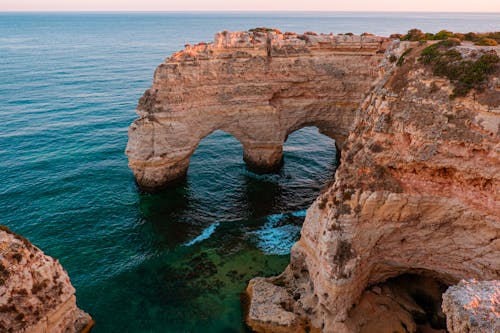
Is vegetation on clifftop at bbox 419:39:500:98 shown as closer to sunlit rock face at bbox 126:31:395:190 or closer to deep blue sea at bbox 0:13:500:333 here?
sunlit rock face at bbox 126:31:395:190

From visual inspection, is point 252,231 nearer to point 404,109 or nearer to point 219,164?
point 219,164

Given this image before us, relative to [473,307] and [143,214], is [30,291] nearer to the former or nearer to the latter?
[143,214]

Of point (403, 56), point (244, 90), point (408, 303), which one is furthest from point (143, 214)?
point (403, 56)

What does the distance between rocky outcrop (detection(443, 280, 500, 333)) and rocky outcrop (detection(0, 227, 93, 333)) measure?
17.2 m

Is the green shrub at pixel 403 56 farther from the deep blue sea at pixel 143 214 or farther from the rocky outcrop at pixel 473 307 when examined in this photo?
the deep blue sea at pixel 143 214

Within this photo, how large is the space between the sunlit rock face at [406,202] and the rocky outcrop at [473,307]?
7118 millimetres

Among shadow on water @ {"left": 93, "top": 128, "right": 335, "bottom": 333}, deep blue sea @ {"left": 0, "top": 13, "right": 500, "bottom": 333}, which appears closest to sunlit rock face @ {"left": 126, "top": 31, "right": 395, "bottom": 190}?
shadow on water @ {"left": 93, "top": 128, "right": 335, "bottom": 333}

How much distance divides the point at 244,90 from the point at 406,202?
69.0 ft

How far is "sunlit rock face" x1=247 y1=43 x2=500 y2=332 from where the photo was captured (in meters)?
16.0

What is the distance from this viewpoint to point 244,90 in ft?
113

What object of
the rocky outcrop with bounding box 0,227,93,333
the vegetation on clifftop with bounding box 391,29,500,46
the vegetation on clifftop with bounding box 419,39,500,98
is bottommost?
the rocky outcrop with bounding box 0,227,93,333

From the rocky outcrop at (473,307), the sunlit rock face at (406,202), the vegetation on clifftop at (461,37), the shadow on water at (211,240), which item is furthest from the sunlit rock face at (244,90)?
the rocky outcrop at (473,307)

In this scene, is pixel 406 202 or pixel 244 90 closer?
pixel 406 202

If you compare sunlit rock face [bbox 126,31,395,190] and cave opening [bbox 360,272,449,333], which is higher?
sunlit rock face [bbox 126,31,395,190]
